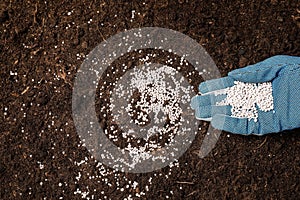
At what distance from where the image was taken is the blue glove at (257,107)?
45.2 inches

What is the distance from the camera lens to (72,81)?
4.17 ft

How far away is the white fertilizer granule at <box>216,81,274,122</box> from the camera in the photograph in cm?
118

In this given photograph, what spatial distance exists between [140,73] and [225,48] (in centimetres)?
23

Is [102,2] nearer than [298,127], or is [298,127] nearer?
[298,127]

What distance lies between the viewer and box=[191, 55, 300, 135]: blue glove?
115cm

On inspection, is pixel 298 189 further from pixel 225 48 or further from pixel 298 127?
pixel 225 48

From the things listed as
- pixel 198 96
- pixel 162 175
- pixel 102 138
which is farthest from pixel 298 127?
pixel 102 138

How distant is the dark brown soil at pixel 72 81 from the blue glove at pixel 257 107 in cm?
5

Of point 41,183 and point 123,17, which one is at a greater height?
point 123,17

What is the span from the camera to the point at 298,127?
117 cm

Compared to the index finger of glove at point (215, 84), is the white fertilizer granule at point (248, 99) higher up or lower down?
lower down

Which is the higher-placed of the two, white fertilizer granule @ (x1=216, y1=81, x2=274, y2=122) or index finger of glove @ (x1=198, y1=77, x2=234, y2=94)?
index finger of glove @ (x1=198, y1=77, x2=234, y2=94)

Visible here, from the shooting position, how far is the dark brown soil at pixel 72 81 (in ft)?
4.02

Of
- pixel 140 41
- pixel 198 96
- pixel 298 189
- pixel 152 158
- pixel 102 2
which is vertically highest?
pixel 102 2
